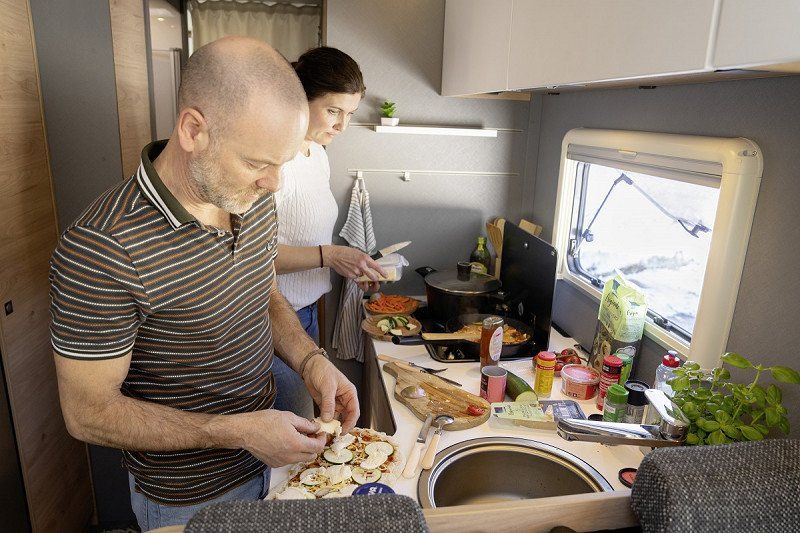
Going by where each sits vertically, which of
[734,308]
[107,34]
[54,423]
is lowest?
[54,423]

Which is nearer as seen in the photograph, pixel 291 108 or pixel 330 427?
pixel 291 108

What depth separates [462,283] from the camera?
2.01m

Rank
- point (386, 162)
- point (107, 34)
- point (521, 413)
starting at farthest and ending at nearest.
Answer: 1. point (386, 162)
2. point (107, 34)
3. point (521, 413)

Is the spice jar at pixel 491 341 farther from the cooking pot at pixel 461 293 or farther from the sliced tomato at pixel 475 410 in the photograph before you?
the cooking pot at pixel 461 293

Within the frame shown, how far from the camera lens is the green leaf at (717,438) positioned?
36.7 inches

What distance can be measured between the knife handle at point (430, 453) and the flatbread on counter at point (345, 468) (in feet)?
0.18

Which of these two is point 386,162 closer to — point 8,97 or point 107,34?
point 107,34

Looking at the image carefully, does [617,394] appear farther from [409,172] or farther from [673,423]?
[409,172]

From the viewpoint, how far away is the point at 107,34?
176 cm

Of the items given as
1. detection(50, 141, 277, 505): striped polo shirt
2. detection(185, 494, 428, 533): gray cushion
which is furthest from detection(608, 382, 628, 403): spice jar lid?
detection(185, 494, 428, 533): gray cushion

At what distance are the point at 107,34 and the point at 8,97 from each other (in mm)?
419

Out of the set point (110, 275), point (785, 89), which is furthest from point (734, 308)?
point (110, 275)

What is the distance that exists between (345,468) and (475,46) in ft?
4.49

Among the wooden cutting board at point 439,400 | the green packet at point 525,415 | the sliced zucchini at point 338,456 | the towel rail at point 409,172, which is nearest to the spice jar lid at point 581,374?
the green packet at point 525,415
